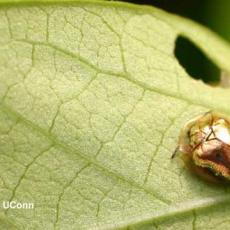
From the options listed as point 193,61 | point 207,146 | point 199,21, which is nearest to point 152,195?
point 207,146

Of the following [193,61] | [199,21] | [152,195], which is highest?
[199,21]

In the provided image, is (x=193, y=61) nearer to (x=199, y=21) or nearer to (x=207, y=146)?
(x=199, y=21)

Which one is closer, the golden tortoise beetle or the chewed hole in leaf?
the golden tortoise beetle

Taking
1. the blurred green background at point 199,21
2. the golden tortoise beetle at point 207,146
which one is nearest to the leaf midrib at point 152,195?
the golden tortoise beetle at point 207,146

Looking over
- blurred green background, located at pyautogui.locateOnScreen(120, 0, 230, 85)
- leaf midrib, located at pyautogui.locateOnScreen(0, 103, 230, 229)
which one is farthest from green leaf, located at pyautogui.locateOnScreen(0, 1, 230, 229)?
blurred green background, located at pyautogui.locateOnScreen(120, 0, 230, 85)

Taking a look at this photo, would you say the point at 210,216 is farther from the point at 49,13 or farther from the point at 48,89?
the point at 49,13

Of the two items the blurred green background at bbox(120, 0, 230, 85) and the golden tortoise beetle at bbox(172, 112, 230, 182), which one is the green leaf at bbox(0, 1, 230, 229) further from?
the blurred green background at bbox(120, 0, 230, 85)

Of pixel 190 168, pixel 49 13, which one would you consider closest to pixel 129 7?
pixel 49 13

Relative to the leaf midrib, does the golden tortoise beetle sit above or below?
above
